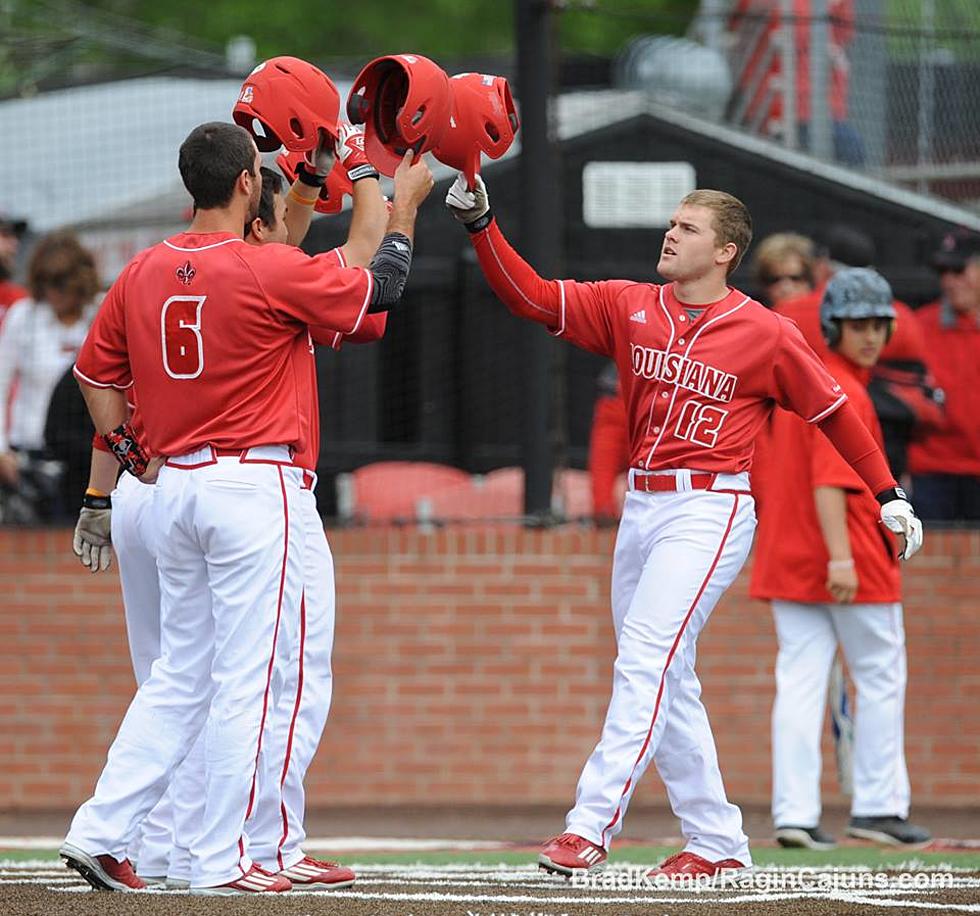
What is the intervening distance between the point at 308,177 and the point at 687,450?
146cm

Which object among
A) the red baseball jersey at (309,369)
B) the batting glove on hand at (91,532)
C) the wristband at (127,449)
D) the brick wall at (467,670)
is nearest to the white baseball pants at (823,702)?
the brick wall at (467,670)

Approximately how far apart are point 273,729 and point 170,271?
134 cm

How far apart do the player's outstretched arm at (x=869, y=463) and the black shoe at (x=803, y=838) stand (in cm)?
185

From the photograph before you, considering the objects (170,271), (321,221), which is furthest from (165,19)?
(170,271)

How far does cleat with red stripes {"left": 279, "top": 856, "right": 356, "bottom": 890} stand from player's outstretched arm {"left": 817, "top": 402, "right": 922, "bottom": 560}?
1922mm

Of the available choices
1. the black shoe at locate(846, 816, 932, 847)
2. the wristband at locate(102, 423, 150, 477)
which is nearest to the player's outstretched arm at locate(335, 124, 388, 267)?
the wristband at locate(102, 423, 150, 477)

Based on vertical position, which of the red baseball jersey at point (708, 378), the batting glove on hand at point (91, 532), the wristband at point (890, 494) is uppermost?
the red baseball jersey at point (708, 378)

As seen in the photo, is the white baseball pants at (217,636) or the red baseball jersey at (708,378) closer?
the white baseball pants at (217,636)

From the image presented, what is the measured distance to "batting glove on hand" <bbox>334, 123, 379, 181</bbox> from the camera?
6121 millimetres

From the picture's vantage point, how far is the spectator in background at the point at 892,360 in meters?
8.26

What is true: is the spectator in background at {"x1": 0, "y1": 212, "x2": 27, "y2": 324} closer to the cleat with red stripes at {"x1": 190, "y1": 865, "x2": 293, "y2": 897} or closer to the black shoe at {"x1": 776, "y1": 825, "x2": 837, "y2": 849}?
the black shoe at {"x1": 776, "y1": 825, "x2": 837, "y2": 849}

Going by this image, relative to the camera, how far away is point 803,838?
25.0ft

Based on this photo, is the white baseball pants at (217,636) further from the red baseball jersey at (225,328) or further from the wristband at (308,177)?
the wristband at (308,177)

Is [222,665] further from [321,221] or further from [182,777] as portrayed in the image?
[321,221]
